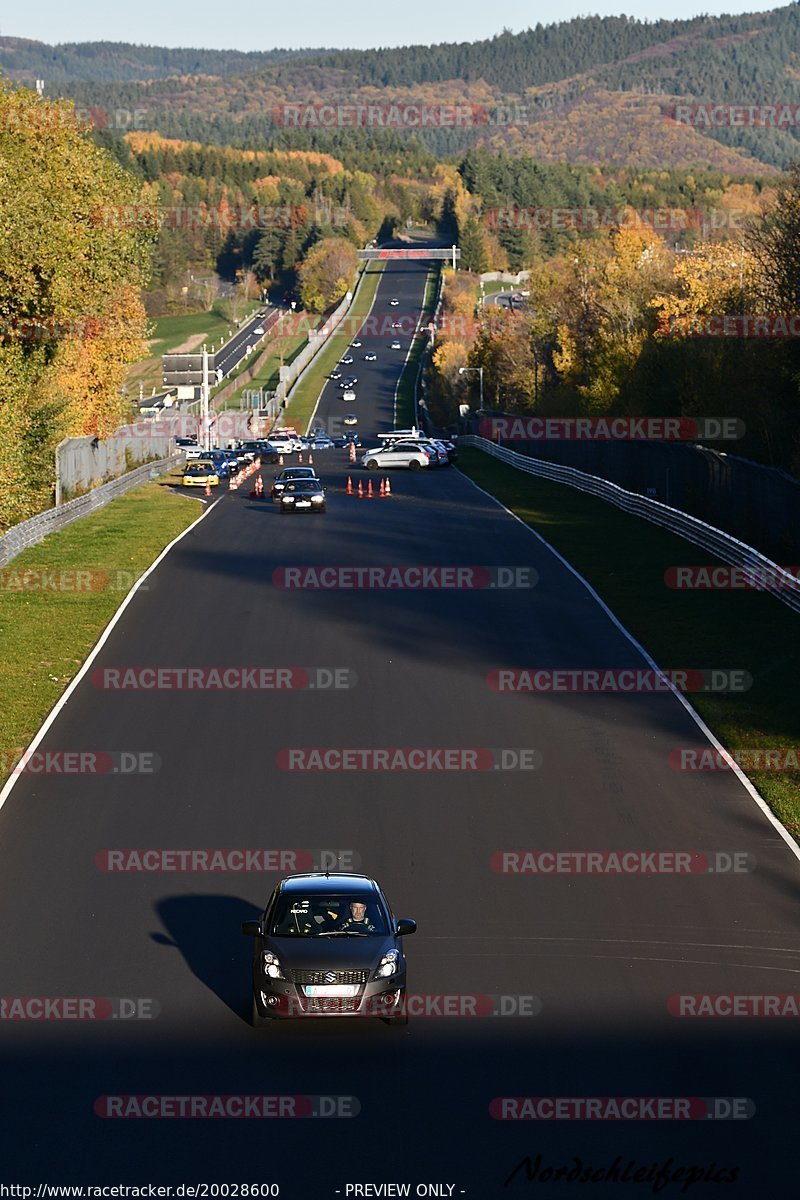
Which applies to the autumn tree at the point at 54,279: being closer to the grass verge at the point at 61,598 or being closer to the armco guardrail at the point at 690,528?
the grass verge at the point at 61,598

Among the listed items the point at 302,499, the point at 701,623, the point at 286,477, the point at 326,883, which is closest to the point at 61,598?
the point at 701,623

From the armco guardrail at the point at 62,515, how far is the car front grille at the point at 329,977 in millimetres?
29579

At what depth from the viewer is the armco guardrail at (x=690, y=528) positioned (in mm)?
35375

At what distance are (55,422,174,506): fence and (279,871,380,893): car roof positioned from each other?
1637 inches

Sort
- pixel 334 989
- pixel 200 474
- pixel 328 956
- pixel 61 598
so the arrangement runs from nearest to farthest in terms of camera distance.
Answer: pixel 334 989 < pixel 328 956 < pixel 61 598 < pixel 200 474

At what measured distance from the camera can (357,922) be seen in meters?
13.9

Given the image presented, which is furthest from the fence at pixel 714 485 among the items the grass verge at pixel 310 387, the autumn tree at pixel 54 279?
the grass verge at pixel 310 387

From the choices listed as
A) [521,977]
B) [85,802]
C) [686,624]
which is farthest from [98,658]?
[521,977]

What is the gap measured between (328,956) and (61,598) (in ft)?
82.3

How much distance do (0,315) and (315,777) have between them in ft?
110

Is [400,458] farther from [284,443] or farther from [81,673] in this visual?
[81,673]

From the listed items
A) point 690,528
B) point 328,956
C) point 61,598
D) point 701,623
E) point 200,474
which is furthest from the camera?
point 200,474

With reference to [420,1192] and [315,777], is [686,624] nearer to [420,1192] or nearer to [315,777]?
[315,777]

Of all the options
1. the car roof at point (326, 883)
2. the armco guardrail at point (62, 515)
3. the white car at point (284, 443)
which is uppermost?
the car roof at point (326, 883)
